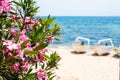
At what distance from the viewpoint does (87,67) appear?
12.6 meters

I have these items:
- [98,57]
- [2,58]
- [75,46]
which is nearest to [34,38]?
[2,58]

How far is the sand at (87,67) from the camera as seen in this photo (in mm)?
10859

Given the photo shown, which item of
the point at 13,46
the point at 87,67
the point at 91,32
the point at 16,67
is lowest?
the point at 91,32

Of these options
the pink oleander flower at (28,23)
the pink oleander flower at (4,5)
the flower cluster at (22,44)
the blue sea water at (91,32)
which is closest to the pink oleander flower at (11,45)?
the flower cluster at (22,44)

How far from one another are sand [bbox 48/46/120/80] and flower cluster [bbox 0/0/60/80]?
7.37 metres

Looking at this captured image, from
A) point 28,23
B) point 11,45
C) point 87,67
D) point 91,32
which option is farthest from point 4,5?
point 91,32

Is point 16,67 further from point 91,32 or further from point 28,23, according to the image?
point 91,32

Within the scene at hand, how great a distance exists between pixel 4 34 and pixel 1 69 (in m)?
0.33

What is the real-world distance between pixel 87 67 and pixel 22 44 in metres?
10.6

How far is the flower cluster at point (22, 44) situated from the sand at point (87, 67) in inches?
290

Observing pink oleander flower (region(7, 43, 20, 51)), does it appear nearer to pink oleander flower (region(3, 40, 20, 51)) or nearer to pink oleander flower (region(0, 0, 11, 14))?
pink oleander flower (region(3, 40, 20, 51))

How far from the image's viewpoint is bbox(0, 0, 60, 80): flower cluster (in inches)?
86.1

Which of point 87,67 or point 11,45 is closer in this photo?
point 11,45

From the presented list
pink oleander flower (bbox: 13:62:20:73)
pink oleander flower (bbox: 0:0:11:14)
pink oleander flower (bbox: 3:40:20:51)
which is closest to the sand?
pink oleander flower (bbox: 13:62:20:73)
